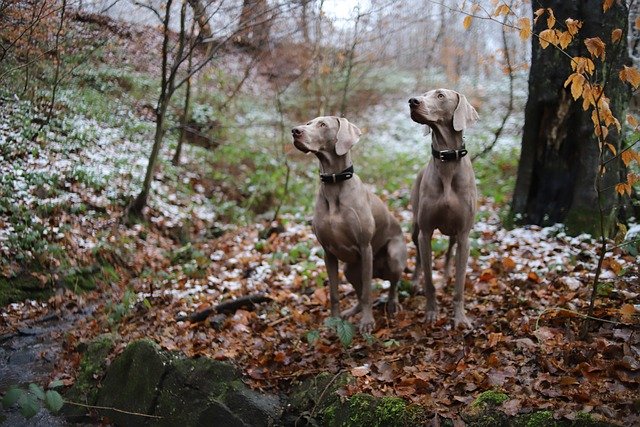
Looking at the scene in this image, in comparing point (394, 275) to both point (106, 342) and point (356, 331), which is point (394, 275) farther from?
point (106, 342)

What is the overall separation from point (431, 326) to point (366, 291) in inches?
26.0

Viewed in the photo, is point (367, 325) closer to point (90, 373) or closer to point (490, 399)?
point (490, 399)

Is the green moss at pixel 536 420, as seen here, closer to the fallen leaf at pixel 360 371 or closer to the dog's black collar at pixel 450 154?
the fallen leaf at pixel 360 371

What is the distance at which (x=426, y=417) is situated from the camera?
351cm

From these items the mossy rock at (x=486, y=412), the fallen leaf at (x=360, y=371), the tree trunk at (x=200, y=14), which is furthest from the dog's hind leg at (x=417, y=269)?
the tree trunk at (x=200, y=14)

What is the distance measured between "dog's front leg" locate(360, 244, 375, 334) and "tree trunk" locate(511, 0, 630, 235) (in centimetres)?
292

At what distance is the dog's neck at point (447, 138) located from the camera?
4517 mm

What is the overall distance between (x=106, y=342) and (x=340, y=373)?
2.47 metres

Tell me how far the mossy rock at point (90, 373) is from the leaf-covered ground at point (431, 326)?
14 cm

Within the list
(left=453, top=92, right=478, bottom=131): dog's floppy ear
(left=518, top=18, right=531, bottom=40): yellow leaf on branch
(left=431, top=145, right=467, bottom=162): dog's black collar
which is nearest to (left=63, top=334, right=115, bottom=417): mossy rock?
(left=431, top=145, right=467, bottom=162): dog's black collar

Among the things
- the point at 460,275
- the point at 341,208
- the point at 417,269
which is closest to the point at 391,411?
the point at 460,275

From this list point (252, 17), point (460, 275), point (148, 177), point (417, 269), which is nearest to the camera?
point (460, 275)

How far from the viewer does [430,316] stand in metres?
5.00

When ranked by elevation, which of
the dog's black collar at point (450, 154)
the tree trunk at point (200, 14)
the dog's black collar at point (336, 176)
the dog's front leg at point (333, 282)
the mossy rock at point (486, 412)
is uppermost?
the tree trunk at point (200, 14)
